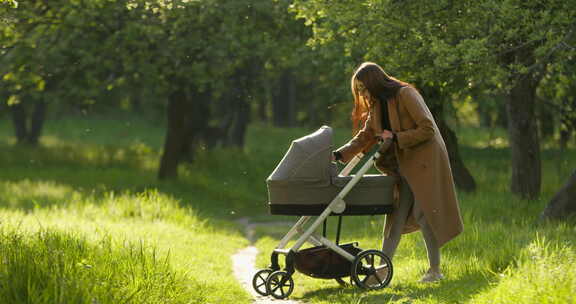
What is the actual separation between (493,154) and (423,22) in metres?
11.9

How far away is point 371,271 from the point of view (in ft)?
22.3

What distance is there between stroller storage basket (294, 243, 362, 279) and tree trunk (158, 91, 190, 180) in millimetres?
10712

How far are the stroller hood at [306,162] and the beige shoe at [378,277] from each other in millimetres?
1013

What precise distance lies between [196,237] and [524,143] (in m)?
5.45

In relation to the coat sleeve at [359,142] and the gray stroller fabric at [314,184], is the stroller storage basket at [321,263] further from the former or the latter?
the coat sleeve at [359,142]

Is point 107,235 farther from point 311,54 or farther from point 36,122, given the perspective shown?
point 36,122

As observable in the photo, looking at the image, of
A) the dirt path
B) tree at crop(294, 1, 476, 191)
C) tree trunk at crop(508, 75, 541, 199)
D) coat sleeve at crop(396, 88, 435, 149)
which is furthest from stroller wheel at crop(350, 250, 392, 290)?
tree trunk at crop(508, 75, 541, 199)

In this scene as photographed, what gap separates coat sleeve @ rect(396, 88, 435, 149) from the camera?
6.52 m

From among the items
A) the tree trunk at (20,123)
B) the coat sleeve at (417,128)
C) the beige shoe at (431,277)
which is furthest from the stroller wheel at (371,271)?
the tree trunk at (20,123)

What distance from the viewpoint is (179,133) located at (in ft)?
57.5

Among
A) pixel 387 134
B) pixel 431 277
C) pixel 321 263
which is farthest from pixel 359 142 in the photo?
pixel 431 277

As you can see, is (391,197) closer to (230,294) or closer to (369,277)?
(369,277)

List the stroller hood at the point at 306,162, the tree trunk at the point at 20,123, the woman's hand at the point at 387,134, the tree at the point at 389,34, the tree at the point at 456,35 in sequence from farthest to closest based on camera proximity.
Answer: the tree trunk at the point at 20,123 → the tree at the point at 389,34 → the tree at the point at 456,35 → the woman's hand at the point at 387,134 → the stroller hood at the point at 306,162

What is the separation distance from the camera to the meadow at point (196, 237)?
5566mm
